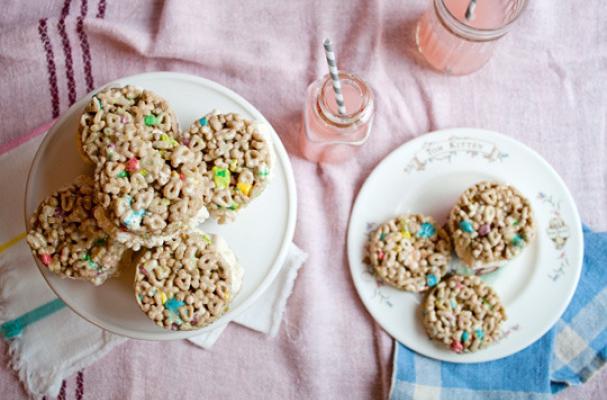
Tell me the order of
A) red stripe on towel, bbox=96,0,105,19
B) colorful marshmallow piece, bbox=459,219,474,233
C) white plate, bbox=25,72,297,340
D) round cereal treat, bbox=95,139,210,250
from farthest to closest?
1. red stripe on towel, bbox=96,0,105,19
2. colorful marshmallow piece, bbox=459,219,474,233
3. white plate, bbox=25,72,297,340
4. round cereal treat, bbox=95,139,210,250

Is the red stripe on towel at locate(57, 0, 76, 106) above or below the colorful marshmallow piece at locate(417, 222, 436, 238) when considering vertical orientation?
above

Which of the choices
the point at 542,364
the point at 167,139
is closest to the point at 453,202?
the point at 542,364

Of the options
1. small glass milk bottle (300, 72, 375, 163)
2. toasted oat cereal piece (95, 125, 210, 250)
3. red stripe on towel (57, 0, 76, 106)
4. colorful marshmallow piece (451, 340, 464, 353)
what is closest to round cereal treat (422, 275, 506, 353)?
colorful marshmallow piece (451, 340, 464, 353)

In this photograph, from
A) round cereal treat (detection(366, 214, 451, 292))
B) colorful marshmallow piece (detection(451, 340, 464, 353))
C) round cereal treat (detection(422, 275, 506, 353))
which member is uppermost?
round cereal treat (detection(366, 214, 451, 292))

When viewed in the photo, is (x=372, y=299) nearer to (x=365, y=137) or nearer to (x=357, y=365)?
(x=357, y=365)

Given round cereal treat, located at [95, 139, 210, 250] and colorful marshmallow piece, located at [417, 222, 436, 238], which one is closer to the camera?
round cereal treat, located at [95, 139, 210, 250]

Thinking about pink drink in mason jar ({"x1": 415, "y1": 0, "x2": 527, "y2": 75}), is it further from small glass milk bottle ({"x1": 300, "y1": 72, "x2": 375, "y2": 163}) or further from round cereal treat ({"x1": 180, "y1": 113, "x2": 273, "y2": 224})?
round cereal treat ({"x1": 180, "y1": 113, "x2": 273, "y2": 224})

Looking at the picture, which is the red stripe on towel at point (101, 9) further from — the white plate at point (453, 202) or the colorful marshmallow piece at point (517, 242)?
the colorful marshmallow piece at point (517, 242)

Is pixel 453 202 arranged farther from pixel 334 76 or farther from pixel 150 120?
pixel 150 120
